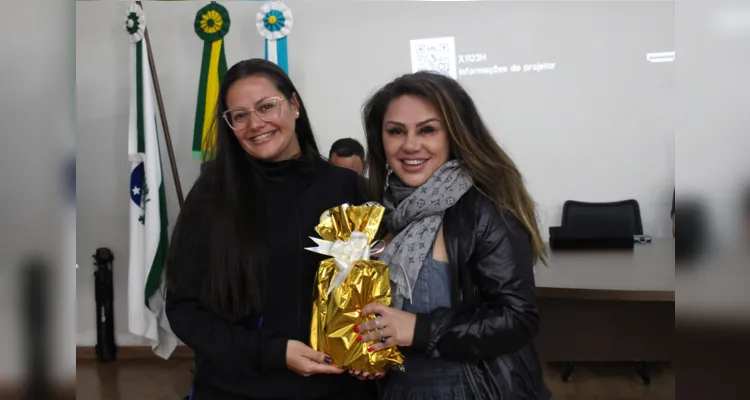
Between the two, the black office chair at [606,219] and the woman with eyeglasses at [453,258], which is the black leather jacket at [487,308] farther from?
the black office chair at [606,219]

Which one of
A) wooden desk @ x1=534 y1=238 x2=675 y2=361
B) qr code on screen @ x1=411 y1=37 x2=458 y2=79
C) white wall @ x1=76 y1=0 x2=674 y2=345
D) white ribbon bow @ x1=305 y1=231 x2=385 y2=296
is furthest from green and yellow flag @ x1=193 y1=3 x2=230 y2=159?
white ribbon bow @ x1=305 y1=231 x2=385 y2=296

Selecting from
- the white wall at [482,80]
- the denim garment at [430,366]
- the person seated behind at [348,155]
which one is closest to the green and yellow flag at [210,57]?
the white wall at [482,80]

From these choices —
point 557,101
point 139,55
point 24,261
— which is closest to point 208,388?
point 24,261

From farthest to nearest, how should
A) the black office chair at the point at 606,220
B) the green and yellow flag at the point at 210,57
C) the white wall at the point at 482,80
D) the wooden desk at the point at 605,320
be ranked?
1. the white wall at the point at 482,80
2. the black office chair at the point at 606,220
3. the green and yellow flag at the point at 210,57
4. the wooden desk at the point at 605,320

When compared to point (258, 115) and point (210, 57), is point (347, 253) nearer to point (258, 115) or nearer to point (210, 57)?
point (258, 115)

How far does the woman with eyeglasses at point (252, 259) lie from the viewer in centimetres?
144

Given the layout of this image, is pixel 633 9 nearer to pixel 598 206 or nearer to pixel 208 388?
pixel 598 206

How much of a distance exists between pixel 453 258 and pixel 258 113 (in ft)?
2.12

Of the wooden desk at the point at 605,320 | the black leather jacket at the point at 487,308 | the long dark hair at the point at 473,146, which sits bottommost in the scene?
the wooden desk at the point at 605,320

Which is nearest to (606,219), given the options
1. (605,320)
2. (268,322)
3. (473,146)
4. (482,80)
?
(605,320)

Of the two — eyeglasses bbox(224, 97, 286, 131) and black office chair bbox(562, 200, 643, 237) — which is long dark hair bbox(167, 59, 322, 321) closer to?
eyeglasses bbox(224, 97, 286, 131)

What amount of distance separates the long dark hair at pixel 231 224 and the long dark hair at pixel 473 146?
40cm

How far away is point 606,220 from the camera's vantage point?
175 inches

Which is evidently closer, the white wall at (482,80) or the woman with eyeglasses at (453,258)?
the woman with eyeglasses at (453,258)
